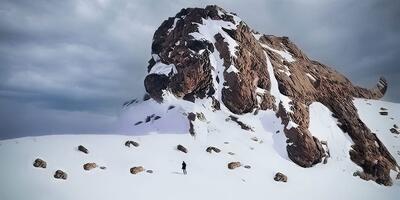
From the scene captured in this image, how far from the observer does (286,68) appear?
3046 inches

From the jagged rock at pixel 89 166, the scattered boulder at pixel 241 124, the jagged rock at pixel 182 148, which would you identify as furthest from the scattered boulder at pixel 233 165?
the jagged rock at pixel 89 166

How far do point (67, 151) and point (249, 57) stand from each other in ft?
126

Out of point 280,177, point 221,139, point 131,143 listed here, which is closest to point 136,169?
point 131,143

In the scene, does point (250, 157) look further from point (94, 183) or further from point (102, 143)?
point (94, 183)

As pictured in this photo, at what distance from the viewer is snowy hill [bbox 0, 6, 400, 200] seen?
130ft

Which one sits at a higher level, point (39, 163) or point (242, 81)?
point (242, 81)

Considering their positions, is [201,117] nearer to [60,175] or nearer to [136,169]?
[136,169]

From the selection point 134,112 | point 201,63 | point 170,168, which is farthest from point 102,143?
point 201,63

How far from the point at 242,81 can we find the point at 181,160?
70.6ft

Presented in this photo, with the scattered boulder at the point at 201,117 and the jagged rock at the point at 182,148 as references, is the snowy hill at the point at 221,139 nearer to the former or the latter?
the scattered boulder at the point at 201,117

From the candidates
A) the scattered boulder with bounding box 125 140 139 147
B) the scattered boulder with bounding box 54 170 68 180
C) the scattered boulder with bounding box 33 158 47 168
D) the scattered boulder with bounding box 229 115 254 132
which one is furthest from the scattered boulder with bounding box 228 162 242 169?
the scattered boulder with bounding box 33 158 47 168

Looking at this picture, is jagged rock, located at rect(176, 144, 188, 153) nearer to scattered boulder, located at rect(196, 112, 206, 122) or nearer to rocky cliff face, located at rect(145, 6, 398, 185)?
scattered boulder, located at rect(196, 112, 206, 122)

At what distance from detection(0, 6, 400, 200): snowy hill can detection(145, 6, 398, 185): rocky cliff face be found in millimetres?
211

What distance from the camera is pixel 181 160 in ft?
158
